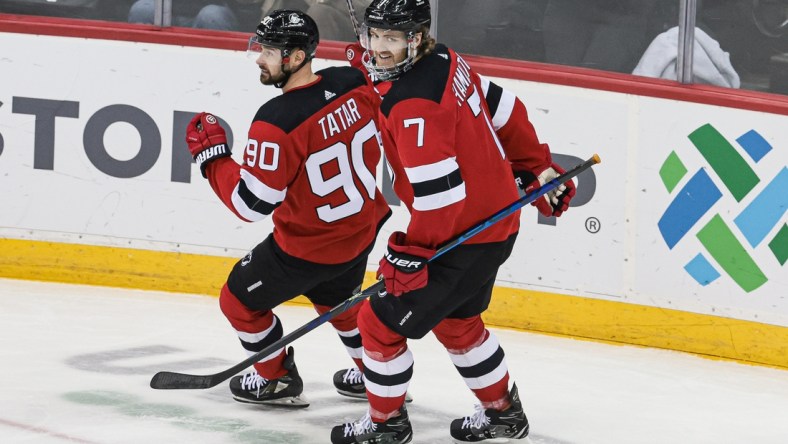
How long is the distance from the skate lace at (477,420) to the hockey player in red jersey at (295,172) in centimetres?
56

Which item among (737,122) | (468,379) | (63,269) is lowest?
(63,269)

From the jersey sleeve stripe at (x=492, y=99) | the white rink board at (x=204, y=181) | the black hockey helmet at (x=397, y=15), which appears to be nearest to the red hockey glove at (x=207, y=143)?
the black hockey helmet at (x=397, y=15)

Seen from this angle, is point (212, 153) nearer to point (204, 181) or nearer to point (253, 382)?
point (253, 382)

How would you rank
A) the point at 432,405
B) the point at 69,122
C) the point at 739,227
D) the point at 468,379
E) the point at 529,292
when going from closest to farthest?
the point at 468,379
the point at 432,405
the point at 739,227
the point at 529,292
the point at 69,122

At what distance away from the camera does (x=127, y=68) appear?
5.16 meters

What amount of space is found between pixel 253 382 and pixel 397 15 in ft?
4.31

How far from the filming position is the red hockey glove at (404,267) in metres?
3.12

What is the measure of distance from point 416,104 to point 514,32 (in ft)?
6.48

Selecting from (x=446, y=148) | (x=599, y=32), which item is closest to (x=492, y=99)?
(x=446, y=148)

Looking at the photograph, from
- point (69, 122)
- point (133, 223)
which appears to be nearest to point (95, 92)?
point (69, 122)

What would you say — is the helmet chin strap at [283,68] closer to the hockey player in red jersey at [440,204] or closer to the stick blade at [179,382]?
the hockey player in red jersey at [440,204]

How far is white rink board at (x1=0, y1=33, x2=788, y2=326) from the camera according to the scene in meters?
4.64

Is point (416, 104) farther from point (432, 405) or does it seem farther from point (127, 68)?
point (127, 68)

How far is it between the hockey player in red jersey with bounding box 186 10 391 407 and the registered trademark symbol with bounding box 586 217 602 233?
1.24 m
